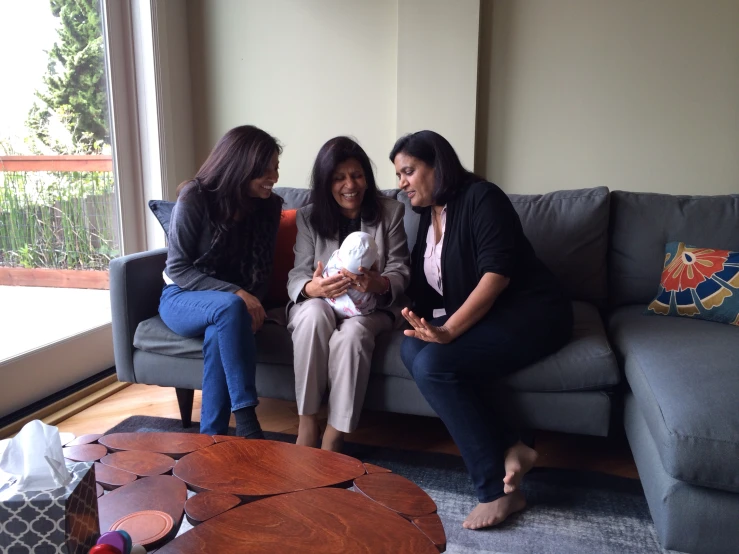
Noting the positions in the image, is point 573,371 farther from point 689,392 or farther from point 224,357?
point 224,357

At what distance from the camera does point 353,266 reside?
66.8 inches

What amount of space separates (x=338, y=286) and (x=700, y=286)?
1.22 meters

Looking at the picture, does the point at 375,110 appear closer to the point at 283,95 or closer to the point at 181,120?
the point at 283,95

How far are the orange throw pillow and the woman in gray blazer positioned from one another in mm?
189

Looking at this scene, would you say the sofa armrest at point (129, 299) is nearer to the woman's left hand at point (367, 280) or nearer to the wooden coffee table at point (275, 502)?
the woman's left hand at point (367, 280)

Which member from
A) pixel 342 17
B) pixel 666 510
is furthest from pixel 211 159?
pixel 666 510

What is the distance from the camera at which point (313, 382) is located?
5.59 ft

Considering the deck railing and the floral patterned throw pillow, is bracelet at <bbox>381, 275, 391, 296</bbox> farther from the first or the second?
the deck railing

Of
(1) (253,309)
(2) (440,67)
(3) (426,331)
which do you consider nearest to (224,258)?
(1) (253,309)

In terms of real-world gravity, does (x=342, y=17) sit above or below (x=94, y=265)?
above

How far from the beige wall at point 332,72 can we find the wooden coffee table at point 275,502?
1898mm

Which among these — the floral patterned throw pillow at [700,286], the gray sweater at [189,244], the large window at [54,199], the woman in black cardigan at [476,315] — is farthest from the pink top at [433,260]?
the large window at [54,199]

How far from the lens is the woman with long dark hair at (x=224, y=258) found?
5.55ft

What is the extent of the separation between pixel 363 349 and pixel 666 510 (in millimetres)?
860
